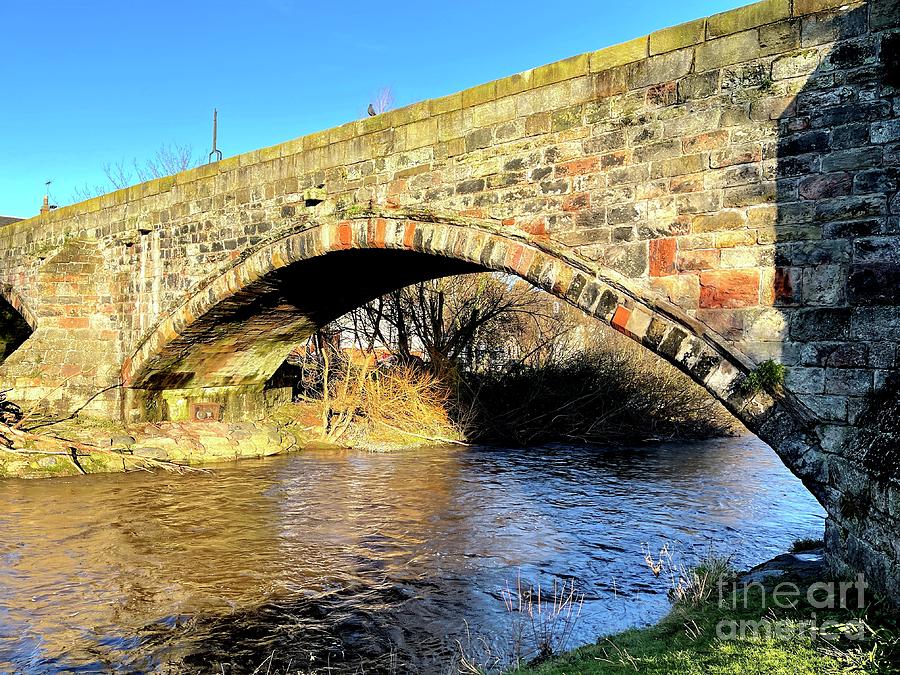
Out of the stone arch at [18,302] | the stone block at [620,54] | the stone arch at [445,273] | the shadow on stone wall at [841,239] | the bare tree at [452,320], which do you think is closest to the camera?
the shadow on stone wall at [841,239]

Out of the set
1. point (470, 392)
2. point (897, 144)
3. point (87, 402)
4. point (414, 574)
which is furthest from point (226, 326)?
point (897, 144)

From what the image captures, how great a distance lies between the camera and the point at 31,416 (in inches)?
399

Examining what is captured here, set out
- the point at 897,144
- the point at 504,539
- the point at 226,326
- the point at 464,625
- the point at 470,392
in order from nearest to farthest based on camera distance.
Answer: the point at 897,144 → the point at 464,625 → the point at 504,539 → the point at 226,326 → the point at 470,392

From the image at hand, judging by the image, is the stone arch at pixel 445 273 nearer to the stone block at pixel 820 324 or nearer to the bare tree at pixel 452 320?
the stone block at pixel 820 324

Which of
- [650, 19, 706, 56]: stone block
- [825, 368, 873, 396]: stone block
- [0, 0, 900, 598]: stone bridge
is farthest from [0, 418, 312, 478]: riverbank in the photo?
[825, 368, 873, 396]: stone block

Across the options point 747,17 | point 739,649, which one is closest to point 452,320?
point 747,17

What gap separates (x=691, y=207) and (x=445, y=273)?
4.59 metres

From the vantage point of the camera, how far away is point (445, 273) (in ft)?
30.7

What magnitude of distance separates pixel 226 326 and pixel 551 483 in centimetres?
479

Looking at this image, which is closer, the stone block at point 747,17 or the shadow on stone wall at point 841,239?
the shadow on stone wall at point 841,239

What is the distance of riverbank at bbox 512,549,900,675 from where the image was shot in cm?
301

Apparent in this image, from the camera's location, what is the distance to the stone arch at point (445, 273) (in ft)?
15.3

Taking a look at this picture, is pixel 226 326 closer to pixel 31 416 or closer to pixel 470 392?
pixel 31 416

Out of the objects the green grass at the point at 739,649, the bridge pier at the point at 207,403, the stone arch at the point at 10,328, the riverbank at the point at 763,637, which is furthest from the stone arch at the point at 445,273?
the stone arch at the point at 10,328
